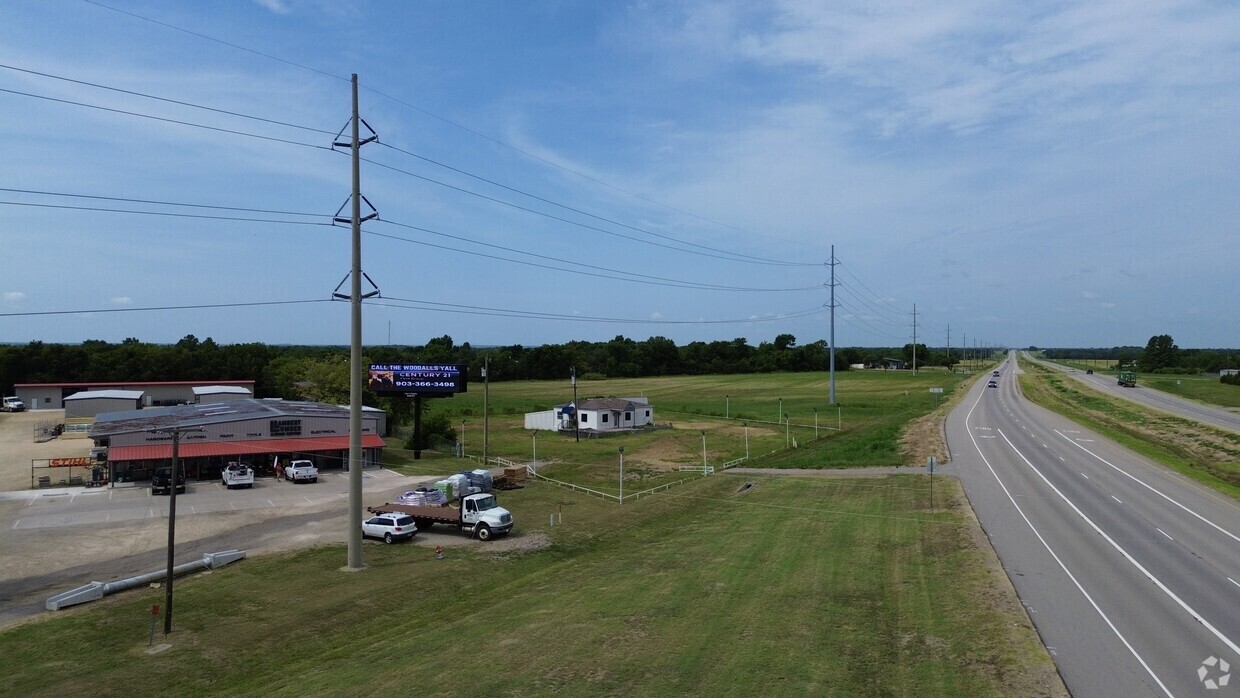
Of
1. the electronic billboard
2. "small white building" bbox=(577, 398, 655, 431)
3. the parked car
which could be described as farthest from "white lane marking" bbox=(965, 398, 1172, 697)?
A: "small white building" bbox=(577, 398, 655, 431)

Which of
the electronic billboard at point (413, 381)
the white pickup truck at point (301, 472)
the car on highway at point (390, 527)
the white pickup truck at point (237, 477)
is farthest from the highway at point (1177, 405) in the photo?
the white pickup truck at point (237, 477)

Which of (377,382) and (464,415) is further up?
(377,382)

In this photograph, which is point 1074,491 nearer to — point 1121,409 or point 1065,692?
point 1065,692

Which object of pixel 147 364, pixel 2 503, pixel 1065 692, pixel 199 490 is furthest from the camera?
pixel 147 364

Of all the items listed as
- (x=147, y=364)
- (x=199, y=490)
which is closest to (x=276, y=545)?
(x=199, y=490)

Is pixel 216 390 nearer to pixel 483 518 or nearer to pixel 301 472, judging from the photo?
pixel 301 472

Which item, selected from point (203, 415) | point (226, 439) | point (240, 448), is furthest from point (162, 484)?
point (203, 415)

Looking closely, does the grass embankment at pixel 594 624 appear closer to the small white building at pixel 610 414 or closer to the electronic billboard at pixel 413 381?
the electronic billboard at pixel 413 381
